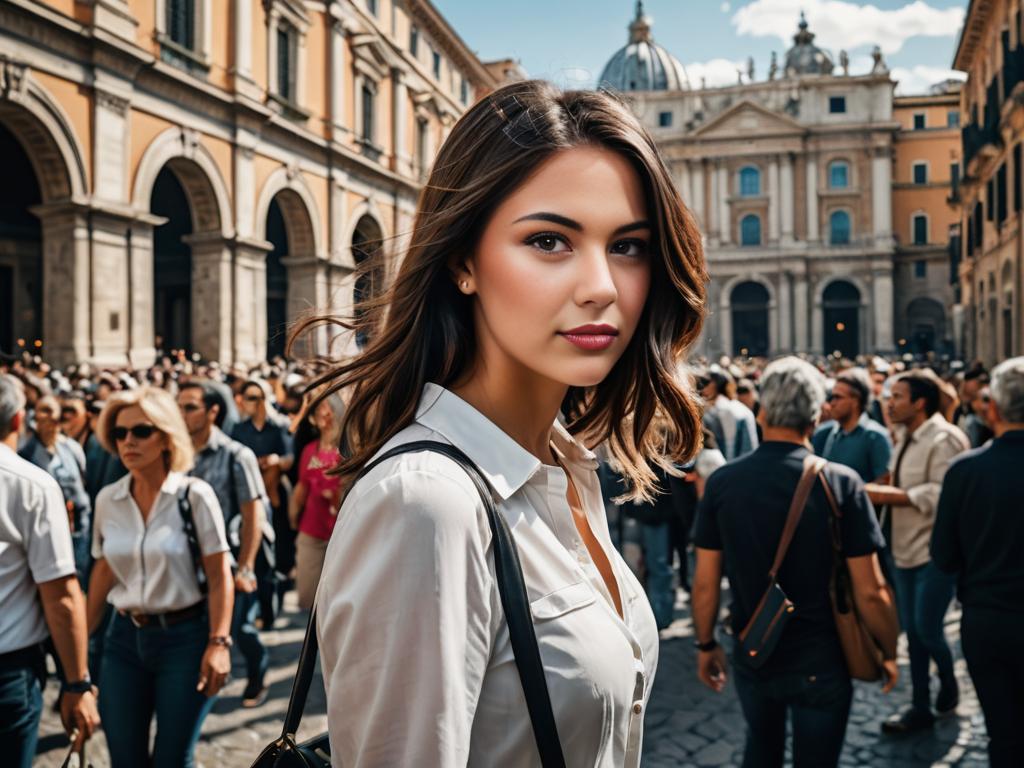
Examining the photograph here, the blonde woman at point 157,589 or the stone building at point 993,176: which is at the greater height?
the stone building at point 993,176

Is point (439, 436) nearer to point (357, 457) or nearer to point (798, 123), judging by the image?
point (357, 457)

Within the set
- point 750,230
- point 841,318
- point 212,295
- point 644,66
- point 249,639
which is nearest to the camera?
point 249,639

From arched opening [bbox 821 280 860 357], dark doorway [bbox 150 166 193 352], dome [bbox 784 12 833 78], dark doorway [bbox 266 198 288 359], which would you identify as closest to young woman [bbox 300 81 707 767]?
dark doorway [bbox 150 166 193 352]

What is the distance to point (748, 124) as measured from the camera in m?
52.7

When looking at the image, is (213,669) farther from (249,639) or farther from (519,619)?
(519,619)

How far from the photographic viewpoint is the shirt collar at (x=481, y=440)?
1261 mm

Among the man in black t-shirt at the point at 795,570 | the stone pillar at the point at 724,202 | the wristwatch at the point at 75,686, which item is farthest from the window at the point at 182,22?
the stone pillar at the point at 724,202

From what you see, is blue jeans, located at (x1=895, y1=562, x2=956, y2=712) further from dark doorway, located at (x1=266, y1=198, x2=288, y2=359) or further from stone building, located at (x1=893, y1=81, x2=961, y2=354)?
stone building, located at (x1=893, y1=81, x2=961, y2=354)

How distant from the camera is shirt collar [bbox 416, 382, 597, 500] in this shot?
1261 mm

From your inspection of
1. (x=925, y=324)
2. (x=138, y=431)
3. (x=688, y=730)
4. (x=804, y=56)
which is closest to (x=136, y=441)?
(x=138, y=431)

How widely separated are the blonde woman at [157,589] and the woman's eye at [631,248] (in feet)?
8.89

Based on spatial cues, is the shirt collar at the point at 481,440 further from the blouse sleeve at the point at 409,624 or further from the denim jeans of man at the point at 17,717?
the denim jeans of man at the point at 17,717

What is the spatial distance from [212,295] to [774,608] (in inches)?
668

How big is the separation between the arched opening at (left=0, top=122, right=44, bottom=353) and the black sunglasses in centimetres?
1708
